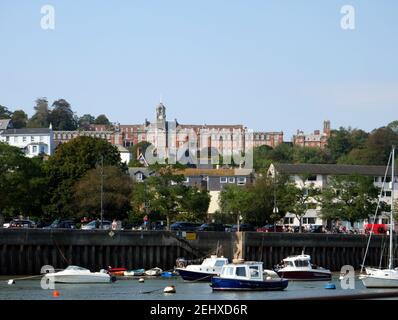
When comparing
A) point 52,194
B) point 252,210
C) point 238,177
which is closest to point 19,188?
point 52,194

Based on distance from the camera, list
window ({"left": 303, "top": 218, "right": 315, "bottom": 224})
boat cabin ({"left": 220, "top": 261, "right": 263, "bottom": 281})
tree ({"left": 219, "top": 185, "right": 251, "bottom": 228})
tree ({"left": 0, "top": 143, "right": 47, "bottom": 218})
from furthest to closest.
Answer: window ({"left": 303, "top": 218, "right": 315, "bottom": 224}), tree ({"left": 219, "top": 185, "right": 251, "bottom": 228}), tree ({"left": 0, "top": 143, "right": 47, "bottom": 218}), boat cabin ({"left": 220, "top": 261, "right": 263, "bottom": 281})

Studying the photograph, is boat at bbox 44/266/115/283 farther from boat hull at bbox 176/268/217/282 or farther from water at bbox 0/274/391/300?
boat hull at bbox 176/268/217/282

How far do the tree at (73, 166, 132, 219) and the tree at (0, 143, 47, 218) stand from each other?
13.2ft

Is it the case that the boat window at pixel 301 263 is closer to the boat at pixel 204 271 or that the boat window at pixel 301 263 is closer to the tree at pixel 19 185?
the boat at pixel 204 271

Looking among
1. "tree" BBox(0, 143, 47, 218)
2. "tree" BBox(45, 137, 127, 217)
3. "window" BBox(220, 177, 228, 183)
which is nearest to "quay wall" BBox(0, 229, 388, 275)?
"tree" BBox(0, 143, 47, 218)

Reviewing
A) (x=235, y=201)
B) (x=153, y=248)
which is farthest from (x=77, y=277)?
(x=235, y=201)

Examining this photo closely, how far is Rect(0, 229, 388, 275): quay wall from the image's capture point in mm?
76188

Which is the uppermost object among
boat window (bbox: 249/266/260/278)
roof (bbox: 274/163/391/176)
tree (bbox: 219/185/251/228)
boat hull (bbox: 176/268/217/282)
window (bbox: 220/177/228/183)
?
roof (bbox: 274/163/391/176)

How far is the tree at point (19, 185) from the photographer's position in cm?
9906

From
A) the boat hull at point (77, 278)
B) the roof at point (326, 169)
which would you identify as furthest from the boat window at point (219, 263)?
the roof at point (326, 169)
